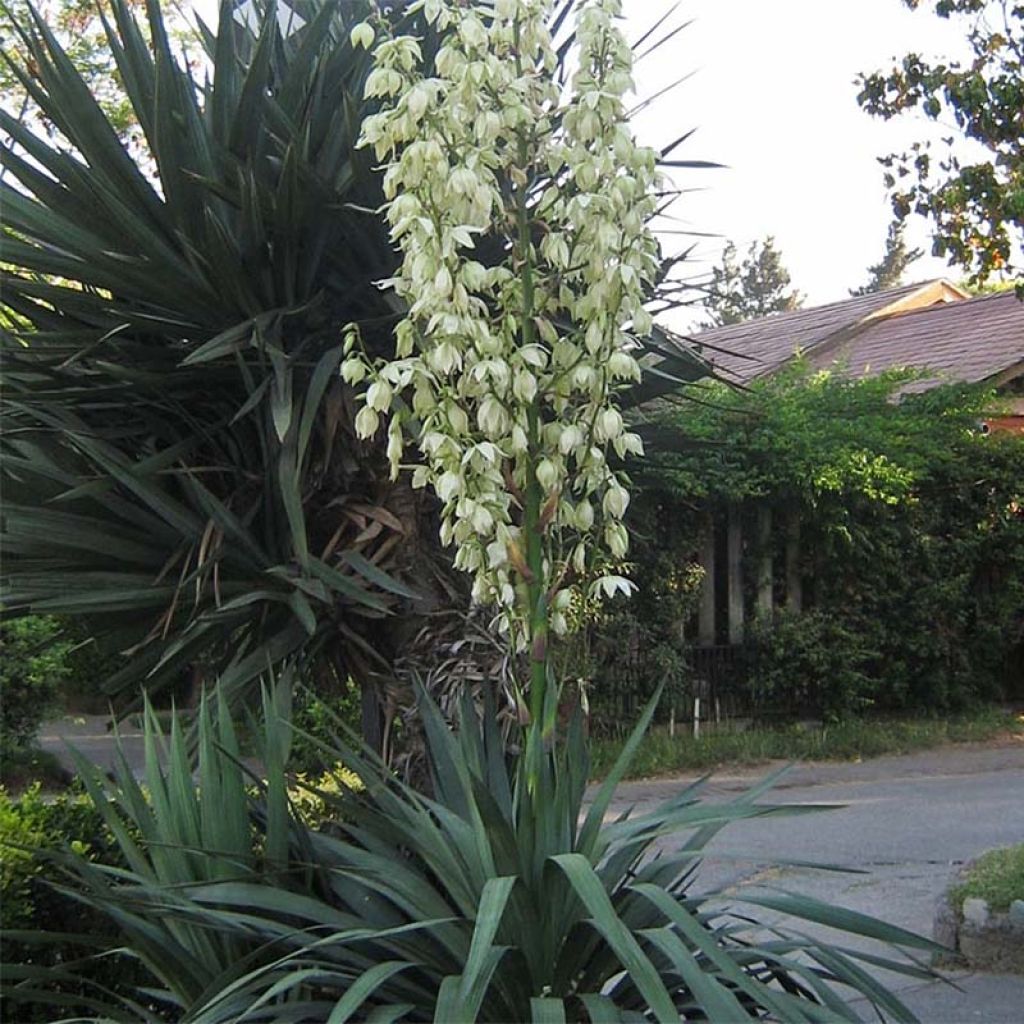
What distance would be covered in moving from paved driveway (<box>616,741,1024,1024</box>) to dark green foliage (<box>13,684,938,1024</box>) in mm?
1553

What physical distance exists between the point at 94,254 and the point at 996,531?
36.7ft

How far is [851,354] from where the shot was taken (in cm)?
1975

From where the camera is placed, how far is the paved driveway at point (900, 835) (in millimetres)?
5258

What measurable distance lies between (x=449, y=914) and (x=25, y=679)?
23.9 feet

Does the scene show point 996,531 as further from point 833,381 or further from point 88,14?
point 88,14

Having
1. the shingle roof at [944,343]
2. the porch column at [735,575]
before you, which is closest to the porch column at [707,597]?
the porch column at [735,575]

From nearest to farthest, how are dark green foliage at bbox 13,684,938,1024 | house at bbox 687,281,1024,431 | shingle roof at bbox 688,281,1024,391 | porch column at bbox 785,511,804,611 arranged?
dark green foliage at bbox 13,684,938,1024
porch column at bbox 785,511,804,611
house at bbox 687,281,1024,431
shingle roof at bbox 688,281,1024,391

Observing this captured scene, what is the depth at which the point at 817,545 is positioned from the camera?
12570mm

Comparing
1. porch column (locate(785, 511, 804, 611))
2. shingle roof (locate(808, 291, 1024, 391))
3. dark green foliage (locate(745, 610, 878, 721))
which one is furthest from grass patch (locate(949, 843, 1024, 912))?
shingle roof (locate(808, 291, 1024, 391))

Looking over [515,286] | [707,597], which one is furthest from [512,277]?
[707,597]

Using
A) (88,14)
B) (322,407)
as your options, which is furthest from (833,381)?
(322,407)

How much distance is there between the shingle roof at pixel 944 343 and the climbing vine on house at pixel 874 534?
1.77 m

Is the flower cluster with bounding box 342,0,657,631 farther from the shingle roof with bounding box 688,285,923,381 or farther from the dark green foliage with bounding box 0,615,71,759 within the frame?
the shingle roof with bounding box 688,285,923,381

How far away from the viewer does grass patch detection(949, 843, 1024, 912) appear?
5.49 metres
